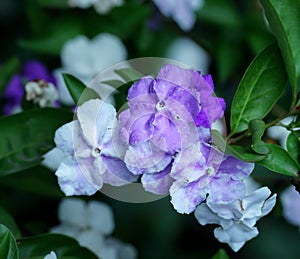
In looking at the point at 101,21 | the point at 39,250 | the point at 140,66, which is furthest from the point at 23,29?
the point at 39,250

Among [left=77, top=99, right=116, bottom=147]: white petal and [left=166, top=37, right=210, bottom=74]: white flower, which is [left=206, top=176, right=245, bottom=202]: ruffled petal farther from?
[left=166, top=37, right=210, bottom=74]: white flower

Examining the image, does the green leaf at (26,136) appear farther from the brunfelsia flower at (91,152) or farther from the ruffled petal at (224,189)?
the ruffled petal at (224,189)

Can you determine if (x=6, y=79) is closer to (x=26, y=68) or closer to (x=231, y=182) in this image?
(x=26, y=68)

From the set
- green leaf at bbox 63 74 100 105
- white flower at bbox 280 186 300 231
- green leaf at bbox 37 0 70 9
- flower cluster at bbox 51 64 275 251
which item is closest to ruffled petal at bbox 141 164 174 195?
flower cluster at bbox 51 64 275 251

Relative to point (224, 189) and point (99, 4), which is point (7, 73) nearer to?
point (99, 4)

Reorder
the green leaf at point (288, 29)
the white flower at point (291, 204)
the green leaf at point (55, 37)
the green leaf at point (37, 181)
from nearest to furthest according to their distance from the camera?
the green leaf at point (288, 29), the green leaf at point (37, 181), the white flower at point (291, 204), the green leaf at point (55, 37)

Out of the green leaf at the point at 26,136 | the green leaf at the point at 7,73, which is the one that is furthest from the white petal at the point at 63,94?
the green leaf at the point at 26,136
